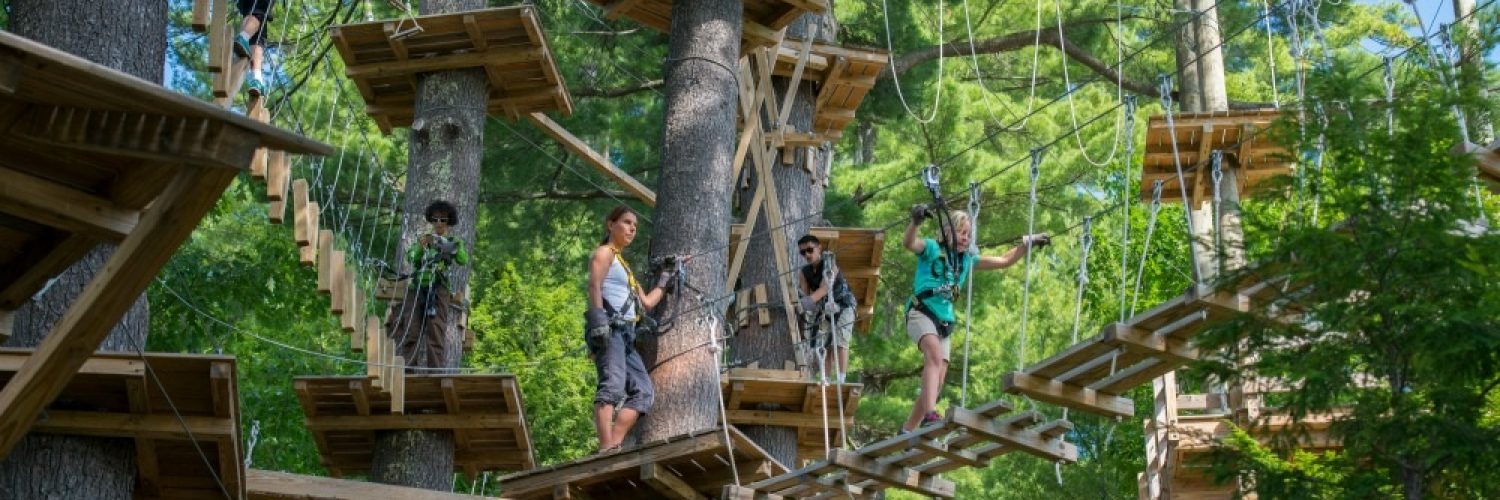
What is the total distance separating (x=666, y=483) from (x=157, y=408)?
2967 millimetres

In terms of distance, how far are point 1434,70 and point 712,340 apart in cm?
362

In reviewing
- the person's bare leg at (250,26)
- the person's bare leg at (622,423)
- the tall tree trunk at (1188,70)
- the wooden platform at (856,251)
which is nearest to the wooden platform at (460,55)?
the person's bare leg at (250,26)

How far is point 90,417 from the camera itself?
6.93m

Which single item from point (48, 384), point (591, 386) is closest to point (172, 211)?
point (48, 384)

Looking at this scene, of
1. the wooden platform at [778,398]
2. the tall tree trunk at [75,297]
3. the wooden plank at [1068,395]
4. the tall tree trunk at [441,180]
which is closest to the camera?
the tall tree trunk at [75,297]

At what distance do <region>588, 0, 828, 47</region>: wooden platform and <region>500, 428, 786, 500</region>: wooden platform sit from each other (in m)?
2.81

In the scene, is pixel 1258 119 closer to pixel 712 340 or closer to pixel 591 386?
pixel 712 340

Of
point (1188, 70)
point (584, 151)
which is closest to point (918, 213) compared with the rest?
point (584, 151)

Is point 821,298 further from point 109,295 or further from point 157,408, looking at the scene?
point 109,295

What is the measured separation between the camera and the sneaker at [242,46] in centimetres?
984

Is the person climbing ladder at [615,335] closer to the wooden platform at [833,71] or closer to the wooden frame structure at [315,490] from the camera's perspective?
the wooden frame structure at [315,490]

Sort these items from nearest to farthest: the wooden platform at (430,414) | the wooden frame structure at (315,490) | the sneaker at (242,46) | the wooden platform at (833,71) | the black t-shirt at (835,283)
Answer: the wooden frame structure at (315,490) → the wooden platform at (430,414) → the sneaker at (242,46) → the black t-shirt at (835,283) → the wooden platform at (833,71)

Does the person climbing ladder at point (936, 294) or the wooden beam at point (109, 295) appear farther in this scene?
the person climbing ladder at point (936, 294)

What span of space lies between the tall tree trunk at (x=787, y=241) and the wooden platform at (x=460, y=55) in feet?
5.10
